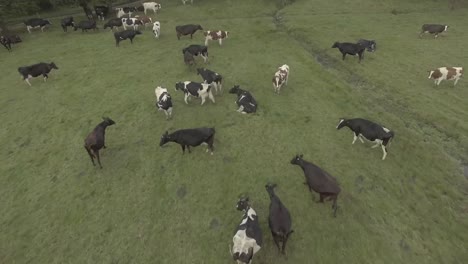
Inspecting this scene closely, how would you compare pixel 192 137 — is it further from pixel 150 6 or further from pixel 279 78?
pixel 150 6

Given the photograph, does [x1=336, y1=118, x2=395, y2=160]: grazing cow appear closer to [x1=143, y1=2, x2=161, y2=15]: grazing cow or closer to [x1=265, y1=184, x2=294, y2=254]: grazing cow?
[x1=265, y1=184, x2=294, y2=254]: grazing cow

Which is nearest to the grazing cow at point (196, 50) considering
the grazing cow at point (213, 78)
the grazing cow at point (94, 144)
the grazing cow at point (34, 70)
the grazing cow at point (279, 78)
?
the grazing cow at point (213, 78)

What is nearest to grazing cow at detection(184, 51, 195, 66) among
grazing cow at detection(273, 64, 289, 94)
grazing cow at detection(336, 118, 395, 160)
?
grazing cow at detection(273, 64, 289, 94)

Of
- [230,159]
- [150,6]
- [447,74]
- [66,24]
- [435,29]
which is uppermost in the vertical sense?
[150,6]

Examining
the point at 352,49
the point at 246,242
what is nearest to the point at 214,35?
the point at 352,49

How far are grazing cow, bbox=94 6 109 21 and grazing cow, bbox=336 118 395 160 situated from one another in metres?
29.1

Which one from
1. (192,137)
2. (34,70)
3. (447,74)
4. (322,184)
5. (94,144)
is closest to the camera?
(322,184)

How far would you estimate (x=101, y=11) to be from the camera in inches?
1372

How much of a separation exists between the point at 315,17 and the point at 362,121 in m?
21.1

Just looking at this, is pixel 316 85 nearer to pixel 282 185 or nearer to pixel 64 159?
pixel 282 185

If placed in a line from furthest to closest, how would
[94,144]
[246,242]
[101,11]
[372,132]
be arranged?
1. [101,11]
2. [372,132]
3. [94,144]
4. [246,242]

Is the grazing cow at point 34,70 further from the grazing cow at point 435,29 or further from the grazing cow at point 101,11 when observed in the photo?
the grazing cow at point 435,29

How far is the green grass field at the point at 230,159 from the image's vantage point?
452 inches

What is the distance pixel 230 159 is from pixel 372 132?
6.13 m
